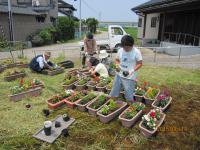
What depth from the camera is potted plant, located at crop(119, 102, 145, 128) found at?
3580 millimetres

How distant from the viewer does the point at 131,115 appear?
12.1ft

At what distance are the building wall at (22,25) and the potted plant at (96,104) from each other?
14.8 m

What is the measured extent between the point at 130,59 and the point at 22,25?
17.0m

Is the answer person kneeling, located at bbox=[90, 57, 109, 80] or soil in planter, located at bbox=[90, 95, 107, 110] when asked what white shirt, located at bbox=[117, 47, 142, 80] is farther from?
person kneeling, located at bbox=[90, 57, 109, 80]

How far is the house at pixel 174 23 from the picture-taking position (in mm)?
12008

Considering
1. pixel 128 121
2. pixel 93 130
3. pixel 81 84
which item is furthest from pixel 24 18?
pixel 128 121

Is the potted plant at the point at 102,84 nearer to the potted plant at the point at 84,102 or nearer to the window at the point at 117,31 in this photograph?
the potted plant at the point at 84,102

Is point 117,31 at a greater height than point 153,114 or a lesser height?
greater

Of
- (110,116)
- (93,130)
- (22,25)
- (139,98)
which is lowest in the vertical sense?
(93,130)

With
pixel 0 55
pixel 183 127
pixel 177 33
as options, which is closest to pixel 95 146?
pixel 183 127

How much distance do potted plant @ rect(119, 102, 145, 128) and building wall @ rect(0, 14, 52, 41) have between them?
51.2 ft

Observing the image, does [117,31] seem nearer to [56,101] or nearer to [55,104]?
[56,101]

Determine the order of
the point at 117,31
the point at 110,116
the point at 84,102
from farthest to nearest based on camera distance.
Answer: the point at 117,31, the point at 84,102, the point at 110,116

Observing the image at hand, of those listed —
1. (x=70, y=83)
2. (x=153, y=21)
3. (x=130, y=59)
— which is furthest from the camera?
(x=153, y=21)
